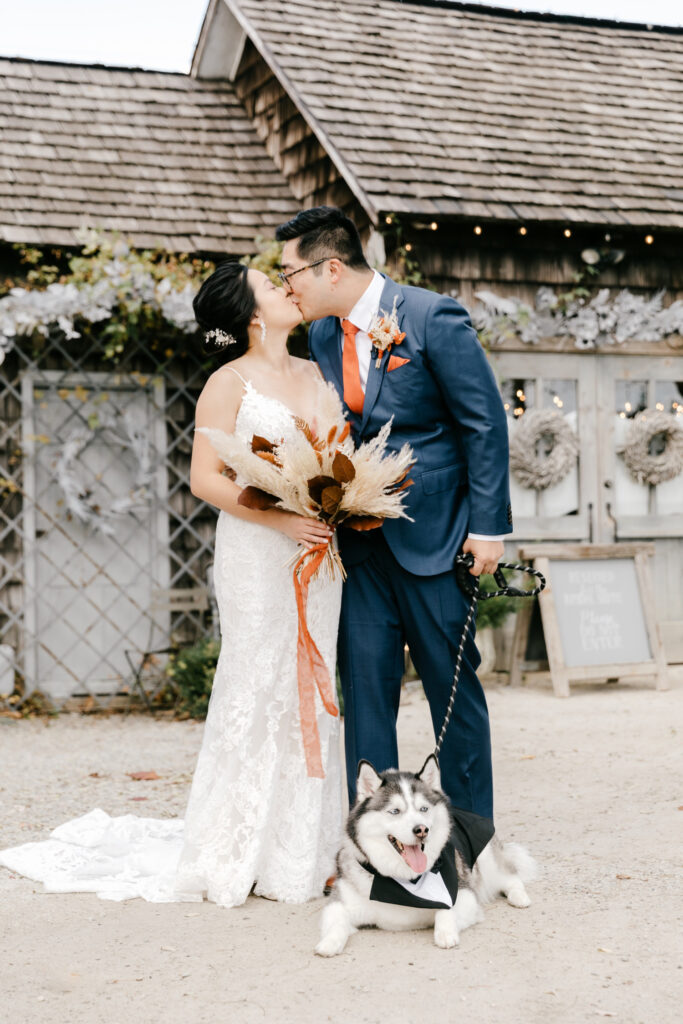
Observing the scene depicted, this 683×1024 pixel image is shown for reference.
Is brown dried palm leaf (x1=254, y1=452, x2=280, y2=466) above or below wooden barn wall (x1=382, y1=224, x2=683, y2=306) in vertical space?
below

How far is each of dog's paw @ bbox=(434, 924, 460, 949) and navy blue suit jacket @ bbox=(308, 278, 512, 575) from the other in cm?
104

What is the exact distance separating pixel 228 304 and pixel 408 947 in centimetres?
207

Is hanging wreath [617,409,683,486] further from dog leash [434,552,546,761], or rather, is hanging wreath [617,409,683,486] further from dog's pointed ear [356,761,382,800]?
dog's pointed ear [356,761,382,800]

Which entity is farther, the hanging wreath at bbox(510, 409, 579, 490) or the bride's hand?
the hanging wreath at bbox(510, 409, 579, 490)

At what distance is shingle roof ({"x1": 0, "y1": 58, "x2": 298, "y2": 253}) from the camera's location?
7965 millimetres

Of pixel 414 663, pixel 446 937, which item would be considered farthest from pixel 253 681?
pixel 446 937

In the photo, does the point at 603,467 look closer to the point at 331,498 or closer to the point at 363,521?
the point at 363,521

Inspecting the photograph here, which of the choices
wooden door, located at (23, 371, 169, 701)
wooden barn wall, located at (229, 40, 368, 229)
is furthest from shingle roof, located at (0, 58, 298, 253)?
wooden door, located at (23, 371, 169, 701)

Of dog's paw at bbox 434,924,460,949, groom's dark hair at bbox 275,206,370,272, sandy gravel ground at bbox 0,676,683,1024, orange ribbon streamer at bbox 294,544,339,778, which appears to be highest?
groom's dark hair at bbox 275,206,370,272

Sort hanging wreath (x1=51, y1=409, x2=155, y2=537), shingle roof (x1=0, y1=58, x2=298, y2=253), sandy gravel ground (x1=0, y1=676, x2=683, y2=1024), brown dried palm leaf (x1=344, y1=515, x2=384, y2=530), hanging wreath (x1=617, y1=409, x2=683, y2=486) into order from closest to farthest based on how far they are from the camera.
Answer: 1. sandy gravel ground (x1=0, y1=676, x2=683, y2=1024)
2. brown dried palm leaf (x1=344, y1=515, x2=384, y2=530)
3. hanging wreath (x1=51, y1=409, x2=155, y2=537)
4. shingle roof (x1=0, y1=58, x2=298, y2=253)
5. hanging wreath (x1=617, y1=409, x2=683, y2=486)

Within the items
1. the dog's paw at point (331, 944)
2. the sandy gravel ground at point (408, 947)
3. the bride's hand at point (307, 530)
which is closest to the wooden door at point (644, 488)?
the sandy gravel ground at point (408, 947)

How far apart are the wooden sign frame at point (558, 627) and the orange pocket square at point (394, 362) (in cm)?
410

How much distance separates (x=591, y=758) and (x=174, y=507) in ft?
11.9

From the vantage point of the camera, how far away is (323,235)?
3.73 m
